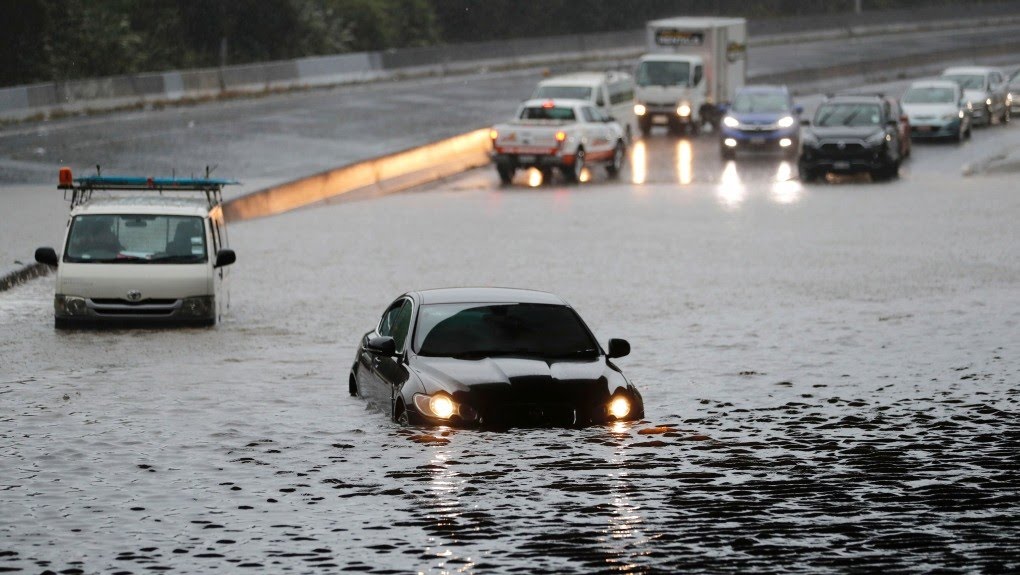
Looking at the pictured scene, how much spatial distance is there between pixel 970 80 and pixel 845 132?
15.7m

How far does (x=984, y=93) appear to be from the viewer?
52281 mm

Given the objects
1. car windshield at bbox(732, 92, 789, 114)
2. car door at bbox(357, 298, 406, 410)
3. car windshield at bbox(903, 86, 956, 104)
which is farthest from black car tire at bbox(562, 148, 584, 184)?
car door at bbox(357, 298, 406, 410)

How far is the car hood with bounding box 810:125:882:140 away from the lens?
38.5 metres

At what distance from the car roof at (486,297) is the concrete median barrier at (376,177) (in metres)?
18.4

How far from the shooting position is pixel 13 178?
36.6 m

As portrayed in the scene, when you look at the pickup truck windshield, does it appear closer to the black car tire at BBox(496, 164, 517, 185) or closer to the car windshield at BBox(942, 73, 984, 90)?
the black car tire at BBox(496, 164, 517, 185)

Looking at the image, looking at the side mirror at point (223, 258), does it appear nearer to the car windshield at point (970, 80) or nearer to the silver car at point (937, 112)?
the silver car at point (937, 112)

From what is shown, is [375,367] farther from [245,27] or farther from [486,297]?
[245,27]

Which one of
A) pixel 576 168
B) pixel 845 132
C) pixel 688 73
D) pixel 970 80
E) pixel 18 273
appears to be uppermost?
pixel 688 73

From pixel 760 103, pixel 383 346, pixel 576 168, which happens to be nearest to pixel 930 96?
pixel 760 103

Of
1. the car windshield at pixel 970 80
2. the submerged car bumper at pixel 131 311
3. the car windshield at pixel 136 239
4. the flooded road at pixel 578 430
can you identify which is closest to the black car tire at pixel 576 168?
the flooded road at pixel 578 430

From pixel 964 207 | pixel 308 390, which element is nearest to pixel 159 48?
pixel 964 207

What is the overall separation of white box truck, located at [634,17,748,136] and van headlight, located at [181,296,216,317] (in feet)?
100

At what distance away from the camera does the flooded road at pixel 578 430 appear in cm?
1005
